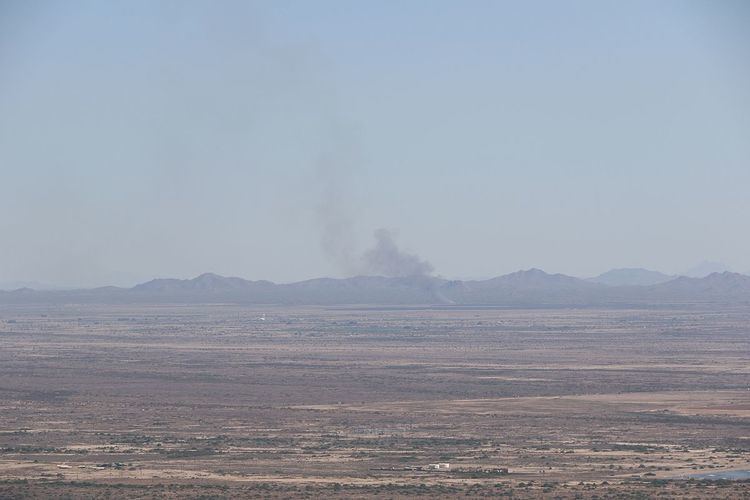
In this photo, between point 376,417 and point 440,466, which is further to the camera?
point 376,417

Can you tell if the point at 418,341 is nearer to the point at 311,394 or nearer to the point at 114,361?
the point at 114,361

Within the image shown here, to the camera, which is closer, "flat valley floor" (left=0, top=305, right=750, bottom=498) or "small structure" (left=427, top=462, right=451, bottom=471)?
"flat valley floor" (left=0, top=305, right=750, bottom=498)

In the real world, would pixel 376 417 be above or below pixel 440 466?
above

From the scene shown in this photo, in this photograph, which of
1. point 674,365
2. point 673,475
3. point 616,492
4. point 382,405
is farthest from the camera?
point 674,365

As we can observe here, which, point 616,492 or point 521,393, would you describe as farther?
point 521,393

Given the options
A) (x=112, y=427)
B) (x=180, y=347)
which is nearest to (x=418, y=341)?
(x=180, y=347)

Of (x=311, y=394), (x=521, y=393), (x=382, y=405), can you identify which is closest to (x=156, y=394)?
(x=311, y=394)

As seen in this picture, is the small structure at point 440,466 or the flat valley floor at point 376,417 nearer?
the flat valley floor at point 376,417

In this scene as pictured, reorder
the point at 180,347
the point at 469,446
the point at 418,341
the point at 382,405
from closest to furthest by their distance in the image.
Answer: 1. the point at 469,446
2. the point at 382,405
3. the point at 180,347
4. the point at 418,341
